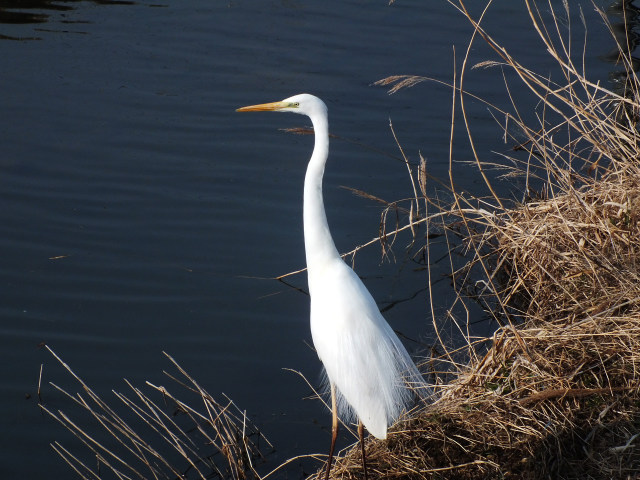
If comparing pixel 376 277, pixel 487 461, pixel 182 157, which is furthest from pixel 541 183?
pixel 487 461

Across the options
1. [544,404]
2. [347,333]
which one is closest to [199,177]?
[347,333]

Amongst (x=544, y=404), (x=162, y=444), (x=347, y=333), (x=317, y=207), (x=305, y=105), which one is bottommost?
(x=162, y=444)

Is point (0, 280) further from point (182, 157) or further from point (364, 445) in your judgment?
point (364, 445)

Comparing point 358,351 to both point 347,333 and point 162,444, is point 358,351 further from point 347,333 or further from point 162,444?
point 162,444

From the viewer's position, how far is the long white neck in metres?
3.22

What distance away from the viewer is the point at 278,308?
15.0 feet

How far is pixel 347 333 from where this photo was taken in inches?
130

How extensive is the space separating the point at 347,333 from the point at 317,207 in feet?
1.85

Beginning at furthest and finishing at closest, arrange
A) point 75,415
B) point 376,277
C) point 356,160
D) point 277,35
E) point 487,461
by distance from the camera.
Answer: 1. point 277,35
2. point 356,160
3. point 376,277
4. point 75,415
5. point 487,461

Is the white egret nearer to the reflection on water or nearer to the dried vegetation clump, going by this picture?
the dried vegetation clump

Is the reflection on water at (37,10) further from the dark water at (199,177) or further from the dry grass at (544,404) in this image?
the dry grass at (544,404)

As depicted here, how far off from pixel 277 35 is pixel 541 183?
10.7ft

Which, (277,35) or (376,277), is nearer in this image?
(376,277)

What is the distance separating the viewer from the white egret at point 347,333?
10.6ft
